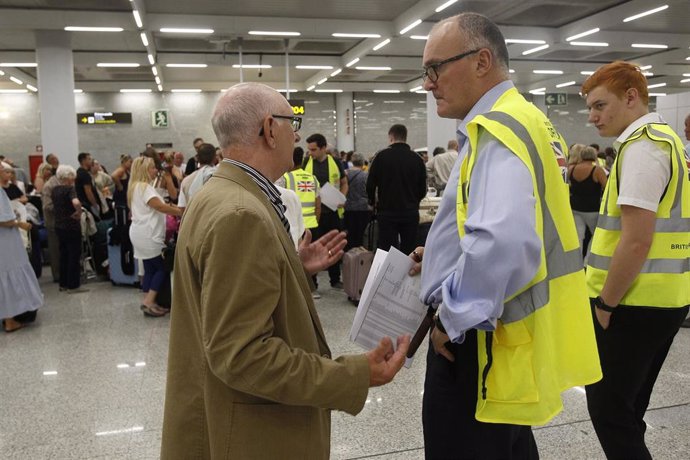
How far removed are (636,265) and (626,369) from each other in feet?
1.16

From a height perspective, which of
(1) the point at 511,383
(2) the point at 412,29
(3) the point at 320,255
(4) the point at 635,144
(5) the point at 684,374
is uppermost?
(2) the point at 412,29

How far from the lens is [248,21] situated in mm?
12125

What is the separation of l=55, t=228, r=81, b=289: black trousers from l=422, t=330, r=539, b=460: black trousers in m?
6.51

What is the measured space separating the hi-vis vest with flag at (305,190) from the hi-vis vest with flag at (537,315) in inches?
178

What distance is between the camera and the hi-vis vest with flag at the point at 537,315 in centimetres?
135

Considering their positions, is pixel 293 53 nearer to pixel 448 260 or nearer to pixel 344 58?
pixel 344 58

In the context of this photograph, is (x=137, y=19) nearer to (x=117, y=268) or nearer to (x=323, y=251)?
(x=117, y=268)

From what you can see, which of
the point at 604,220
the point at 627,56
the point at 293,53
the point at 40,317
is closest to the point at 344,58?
the point at 293,53

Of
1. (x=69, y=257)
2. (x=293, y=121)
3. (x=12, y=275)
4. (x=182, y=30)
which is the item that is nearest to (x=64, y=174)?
(x=69, y=257)

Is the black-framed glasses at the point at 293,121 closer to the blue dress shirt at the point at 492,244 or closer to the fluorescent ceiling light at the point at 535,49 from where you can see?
the blue dress shirt at the point at 492,244

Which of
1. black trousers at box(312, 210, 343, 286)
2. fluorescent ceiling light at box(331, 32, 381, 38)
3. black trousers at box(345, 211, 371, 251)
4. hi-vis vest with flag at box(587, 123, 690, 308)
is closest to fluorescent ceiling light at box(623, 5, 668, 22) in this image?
fluorescent ceiling light at box(331, 32, 381, 38)

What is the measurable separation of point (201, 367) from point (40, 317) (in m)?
5.38

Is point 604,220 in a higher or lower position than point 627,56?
lower

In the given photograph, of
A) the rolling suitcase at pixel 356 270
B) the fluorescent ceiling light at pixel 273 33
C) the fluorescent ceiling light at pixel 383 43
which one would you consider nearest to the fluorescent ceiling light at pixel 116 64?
the fluorescent ceiling light at pixel 273 33
